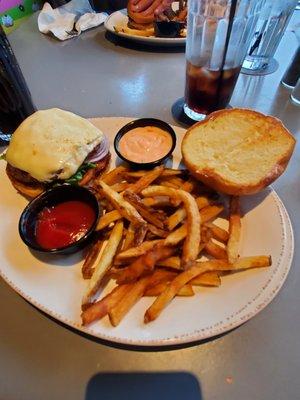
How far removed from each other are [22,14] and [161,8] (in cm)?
160

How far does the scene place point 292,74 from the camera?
2.07 metres

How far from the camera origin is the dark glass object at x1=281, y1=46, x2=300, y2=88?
1985 mm

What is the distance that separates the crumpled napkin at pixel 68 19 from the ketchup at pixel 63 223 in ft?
7.28

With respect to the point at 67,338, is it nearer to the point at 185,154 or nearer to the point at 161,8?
the point at 185,154

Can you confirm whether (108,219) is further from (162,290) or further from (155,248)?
(162,290)

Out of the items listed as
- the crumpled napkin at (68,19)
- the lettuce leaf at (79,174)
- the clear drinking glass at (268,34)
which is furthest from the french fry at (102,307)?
the crumpled napkin at (68,19)

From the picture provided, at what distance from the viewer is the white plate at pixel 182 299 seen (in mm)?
963

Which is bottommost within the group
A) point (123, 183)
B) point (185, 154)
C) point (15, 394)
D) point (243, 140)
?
point (15, 394)

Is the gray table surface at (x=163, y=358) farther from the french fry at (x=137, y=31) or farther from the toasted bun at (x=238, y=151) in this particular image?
→ the french fry at (x=137, y=31)

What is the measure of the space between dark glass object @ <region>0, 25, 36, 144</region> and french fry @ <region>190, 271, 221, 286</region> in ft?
4.44

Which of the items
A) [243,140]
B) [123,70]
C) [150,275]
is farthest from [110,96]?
[150,275]

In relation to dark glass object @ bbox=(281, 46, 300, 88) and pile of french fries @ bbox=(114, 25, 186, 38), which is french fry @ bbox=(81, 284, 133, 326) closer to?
dark glass object @ bbox=(281, 46, 300, 88)

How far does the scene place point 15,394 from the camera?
915 mm

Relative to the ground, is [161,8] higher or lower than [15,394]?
higher
